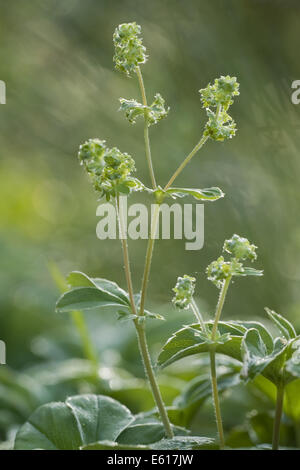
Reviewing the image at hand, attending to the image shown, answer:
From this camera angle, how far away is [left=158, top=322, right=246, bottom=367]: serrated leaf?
0.51 metres

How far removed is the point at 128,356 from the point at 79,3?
83 centimetres

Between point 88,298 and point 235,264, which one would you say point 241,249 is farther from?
point 88,298

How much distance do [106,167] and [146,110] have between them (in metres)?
0.07

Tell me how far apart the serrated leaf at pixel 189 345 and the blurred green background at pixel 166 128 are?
567mm

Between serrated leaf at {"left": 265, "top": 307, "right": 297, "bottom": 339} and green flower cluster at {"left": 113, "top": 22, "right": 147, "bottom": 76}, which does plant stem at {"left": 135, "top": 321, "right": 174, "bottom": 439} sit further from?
green flower cluster at {"left": 113, "top": 22, "right": 147, "bottom": 76}

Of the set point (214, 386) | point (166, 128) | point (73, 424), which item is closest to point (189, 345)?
point (214, 386)

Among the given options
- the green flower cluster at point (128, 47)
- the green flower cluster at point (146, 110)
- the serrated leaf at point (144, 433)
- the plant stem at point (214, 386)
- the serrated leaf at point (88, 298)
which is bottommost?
the serrated leaf at point (144, 433)

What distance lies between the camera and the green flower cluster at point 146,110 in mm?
525

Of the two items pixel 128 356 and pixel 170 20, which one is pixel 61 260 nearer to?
pixel 128 356

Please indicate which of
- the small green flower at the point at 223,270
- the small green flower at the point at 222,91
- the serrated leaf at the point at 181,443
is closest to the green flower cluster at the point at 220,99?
the small green flower at the point at 222,91

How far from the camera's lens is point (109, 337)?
131cm

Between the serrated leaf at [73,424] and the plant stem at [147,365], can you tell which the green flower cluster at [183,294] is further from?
the serrated leaf at [73,424]

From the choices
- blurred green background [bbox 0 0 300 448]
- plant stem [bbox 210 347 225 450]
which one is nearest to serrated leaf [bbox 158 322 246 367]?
plant stem [bbox 210 347 225 450]
